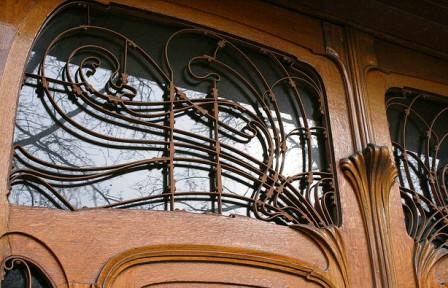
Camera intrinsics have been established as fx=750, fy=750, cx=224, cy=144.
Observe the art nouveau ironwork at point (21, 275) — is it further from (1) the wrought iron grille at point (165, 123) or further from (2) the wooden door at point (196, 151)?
(1) the wrought iron grille at point (165, 123)

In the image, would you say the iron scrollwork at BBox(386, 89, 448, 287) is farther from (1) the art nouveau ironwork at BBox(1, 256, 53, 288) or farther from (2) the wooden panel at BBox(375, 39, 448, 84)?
(1) the art nouveau ironwork at BBox(1, 256, 53, 288)

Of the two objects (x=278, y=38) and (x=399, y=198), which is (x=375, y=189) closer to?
(x=399, y=198)

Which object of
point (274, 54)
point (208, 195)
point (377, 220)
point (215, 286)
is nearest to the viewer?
point (215, 286)

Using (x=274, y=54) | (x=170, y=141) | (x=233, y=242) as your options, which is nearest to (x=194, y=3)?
(x=274, y=54)

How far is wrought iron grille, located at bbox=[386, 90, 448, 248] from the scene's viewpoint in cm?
186

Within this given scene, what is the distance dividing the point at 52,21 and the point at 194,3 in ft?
1.15

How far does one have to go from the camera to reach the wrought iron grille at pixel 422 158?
1.86 metres

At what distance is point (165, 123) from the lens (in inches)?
65.1

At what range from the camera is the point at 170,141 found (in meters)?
1.63

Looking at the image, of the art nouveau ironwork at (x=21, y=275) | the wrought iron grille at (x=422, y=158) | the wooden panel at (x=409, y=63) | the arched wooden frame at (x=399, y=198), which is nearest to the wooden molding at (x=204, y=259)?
the art nouveau ironwork at (x=21, y=275)

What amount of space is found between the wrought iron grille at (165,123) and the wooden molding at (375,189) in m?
0.07

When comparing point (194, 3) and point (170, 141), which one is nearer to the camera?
point (170, 141)

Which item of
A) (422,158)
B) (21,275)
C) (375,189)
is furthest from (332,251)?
(21,275)

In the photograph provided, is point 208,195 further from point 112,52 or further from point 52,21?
point 52,21
